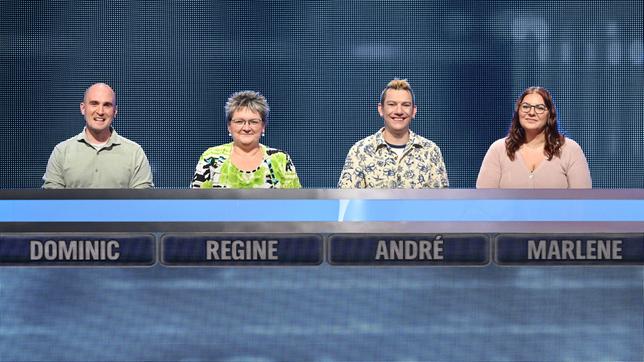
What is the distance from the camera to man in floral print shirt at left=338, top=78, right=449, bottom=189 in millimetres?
4453

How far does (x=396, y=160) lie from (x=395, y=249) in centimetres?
75

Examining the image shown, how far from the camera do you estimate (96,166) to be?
436cm

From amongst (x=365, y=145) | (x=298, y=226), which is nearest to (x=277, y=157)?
(x=365, y=145)

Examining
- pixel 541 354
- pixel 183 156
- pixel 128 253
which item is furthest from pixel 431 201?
pixel 183 156

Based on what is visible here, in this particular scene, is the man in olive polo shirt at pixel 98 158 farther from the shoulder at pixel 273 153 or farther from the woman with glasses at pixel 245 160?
the shoulder at pixel 273 153

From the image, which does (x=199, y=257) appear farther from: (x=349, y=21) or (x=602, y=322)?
(x=349, y=21)

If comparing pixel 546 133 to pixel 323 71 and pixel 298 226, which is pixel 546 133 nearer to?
pixel 298 226

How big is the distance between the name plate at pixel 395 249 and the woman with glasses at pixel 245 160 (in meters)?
0.60

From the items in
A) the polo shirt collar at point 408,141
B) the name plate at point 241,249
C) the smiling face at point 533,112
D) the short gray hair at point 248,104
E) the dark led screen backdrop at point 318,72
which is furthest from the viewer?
the dark led screen backdrop at point 318,72

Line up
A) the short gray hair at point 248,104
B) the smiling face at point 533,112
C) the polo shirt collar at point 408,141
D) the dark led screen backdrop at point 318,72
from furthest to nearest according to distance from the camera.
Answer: the dark led screen backdrop at point 318,72 < the polo shirt collar at point 408,141 < the short gray hair at point 248,104 < the smiling face at point 533,112

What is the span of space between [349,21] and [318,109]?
2.03 ft

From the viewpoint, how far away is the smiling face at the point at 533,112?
4.28 meters

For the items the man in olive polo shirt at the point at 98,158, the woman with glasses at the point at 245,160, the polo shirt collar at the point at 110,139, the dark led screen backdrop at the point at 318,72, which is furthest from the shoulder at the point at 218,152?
the dark led screen backdrop at the point at 318,72

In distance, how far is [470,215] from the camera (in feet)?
12.6
